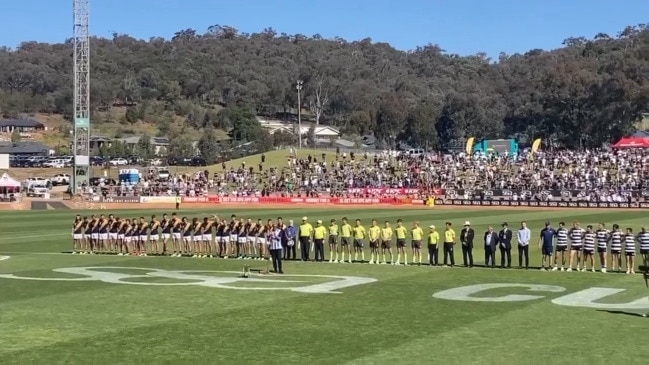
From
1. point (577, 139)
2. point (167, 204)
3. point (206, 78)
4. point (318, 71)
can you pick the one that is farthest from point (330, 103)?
point (167, 204)

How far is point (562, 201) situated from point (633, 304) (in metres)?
55.6

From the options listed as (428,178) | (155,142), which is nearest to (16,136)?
(155,142)

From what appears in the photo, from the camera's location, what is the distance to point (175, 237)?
36.8 metres

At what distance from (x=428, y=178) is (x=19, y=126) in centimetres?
9641

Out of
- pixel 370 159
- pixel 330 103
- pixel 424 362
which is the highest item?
pixel 330 103

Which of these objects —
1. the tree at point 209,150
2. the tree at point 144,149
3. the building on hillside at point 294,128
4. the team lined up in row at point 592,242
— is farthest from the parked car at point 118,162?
the team lined up in row at point 592,242

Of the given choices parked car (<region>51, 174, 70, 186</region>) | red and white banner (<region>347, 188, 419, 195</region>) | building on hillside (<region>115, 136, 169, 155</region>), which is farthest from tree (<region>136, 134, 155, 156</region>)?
red and white banner (<region>347, 188, 419, 195</region>)

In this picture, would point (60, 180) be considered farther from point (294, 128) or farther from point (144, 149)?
point (294, 128)

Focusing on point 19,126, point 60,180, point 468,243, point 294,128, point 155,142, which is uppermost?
point 294,128

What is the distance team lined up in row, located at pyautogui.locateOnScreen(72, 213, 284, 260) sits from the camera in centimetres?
3475

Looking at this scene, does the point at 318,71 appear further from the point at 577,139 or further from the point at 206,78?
the point at 577,139

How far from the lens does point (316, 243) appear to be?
33.3 metres

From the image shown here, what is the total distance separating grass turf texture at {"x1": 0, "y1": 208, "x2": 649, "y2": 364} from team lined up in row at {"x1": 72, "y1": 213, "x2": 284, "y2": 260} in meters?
6.08

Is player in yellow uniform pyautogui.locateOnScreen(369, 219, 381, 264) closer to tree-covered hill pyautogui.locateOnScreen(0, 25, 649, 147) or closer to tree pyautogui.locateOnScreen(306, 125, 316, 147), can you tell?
tree-covered hill pyautogui.locateOnScreen(0, 25, 649, 147)
